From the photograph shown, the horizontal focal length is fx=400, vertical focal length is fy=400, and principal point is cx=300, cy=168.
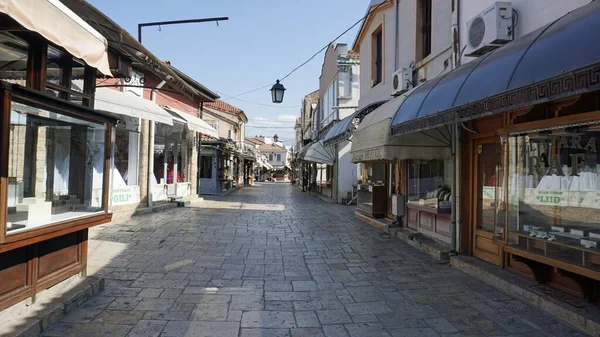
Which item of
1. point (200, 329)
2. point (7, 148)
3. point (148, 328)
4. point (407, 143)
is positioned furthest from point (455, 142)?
point (7, 148)

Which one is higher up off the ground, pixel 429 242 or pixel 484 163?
pixel 484 163

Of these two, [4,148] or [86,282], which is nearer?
[4,148]

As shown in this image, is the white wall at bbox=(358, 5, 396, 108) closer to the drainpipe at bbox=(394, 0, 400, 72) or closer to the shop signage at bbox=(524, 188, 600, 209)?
the drainpipe at bbox=(394, 0, 400, 72)

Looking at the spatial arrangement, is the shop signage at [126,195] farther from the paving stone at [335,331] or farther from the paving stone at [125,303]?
the paving stone at [335,331]

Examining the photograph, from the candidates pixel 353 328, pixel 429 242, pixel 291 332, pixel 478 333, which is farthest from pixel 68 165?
pixel 429 242

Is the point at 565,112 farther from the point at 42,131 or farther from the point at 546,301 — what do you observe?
the point at 42,131

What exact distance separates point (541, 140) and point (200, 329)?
4.45 meters

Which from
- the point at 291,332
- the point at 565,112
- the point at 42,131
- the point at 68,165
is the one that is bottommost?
the point at 291,332

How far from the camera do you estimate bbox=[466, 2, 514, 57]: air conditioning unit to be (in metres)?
5.37

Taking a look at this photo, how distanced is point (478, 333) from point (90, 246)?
665 centimetres

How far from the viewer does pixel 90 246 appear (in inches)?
292

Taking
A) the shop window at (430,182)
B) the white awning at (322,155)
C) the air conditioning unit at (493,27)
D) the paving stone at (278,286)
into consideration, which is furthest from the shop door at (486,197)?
the white awning at (322,155)

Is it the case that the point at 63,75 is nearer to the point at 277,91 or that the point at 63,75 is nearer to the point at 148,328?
the point at 148,328

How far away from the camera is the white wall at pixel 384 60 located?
10.9 meters
